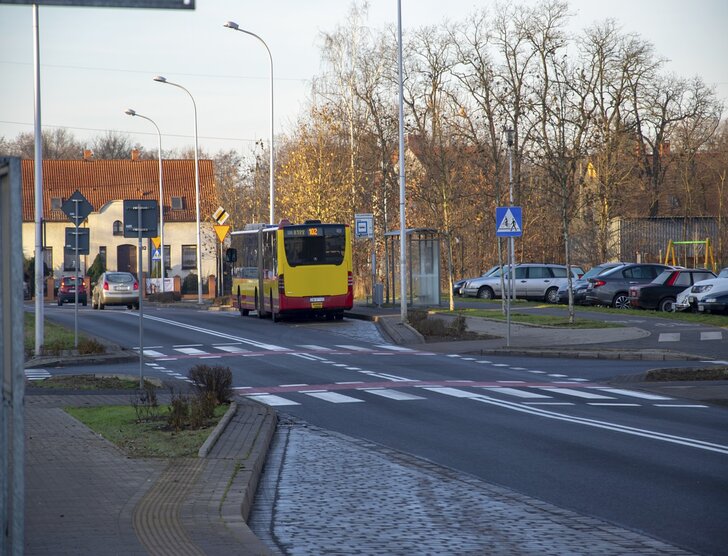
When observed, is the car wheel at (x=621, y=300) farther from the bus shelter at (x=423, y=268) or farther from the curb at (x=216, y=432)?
the curb at (x=216, y=432)

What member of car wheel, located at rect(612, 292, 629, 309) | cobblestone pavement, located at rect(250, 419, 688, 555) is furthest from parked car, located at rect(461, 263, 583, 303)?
cobblestone pavement, located at rect(250, 419, 688, 555)

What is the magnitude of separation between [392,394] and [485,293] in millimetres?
36635

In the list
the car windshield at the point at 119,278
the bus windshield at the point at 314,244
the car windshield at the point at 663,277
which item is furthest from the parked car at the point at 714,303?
the car windshield at the point at 119,278

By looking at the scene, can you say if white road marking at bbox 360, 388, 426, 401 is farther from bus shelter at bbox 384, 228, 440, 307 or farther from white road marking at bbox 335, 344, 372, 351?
bus shelter at bbox 384, 228, 440, 307

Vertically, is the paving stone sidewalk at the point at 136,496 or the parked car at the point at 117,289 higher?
the parked car at the point at 117,289

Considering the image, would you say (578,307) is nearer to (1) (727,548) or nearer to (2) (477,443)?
(2) (477,443)

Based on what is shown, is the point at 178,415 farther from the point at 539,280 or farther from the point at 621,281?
the point at 539,280

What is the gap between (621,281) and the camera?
42188 mm

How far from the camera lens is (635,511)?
27.3 feet

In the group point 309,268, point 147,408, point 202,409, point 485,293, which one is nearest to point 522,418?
point 202,409

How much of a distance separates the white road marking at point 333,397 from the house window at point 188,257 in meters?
69.0

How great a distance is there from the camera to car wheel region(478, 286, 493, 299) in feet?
174

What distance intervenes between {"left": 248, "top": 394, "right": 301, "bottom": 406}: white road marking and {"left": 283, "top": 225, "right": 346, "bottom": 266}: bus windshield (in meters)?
18.8

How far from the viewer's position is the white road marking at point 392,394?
16328mm
